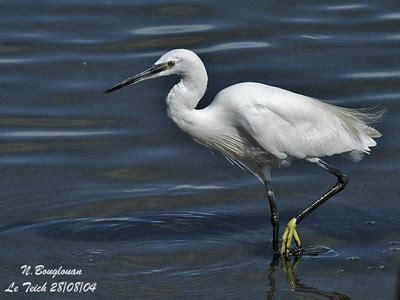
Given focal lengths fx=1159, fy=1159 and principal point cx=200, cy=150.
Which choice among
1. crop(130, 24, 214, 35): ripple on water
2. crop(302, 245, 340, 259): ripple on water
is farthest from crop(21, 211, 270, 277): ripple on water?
crop(130, 24, 214, 35): ripple on water

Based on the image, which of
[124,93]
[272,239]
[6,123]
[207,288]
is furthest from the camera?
[124,93]

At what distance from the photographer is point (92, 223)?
842 cm

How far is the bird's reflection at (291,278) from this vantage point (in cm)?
740

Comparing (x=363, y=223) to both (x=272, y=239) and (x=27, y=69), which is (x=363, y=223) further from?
(x=27, y=69)

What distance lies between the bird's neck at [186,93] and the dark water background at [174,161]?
3.13ft

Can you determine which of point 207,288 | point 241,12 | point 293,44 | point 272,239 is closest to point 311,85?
point 293,44

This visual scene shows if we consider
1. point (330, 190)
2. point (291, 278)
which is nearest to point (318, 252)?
point (291, 278)

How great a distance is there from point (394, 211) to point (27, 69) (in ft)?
14.8

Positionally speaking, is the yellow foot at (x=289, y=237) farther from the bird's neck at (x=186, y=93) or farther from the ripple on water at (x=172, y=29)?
the ripple on water at (x=172, y=29)

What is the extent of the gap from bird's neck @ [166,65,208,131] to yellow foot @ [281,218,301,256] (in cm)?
107

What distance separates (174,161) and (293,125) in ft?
5.74

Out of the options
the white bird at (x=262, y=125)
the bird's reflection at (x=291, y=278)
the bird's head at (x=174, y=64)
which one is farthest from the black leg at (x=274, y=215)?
the bird's head at (x=174, y=64)

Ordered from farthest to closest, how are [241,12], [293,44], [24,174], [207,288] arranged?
[241,12], [293,44], [24,174], [207,288]

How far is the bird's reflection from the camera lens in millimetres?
7398
